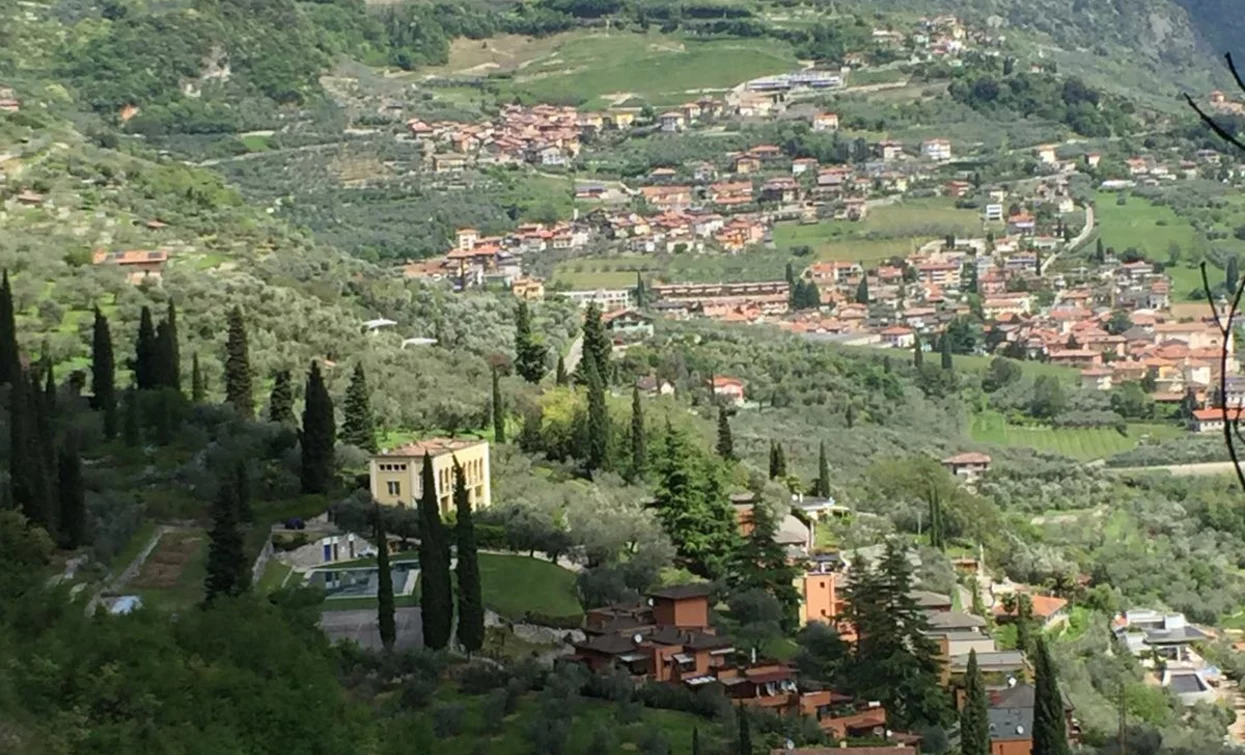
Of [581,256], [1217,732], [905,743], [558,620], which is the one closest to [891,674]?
[905,743]

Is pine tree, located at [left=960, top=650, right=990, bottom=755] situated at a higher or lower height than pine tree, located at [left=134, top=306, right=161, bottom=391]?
lower

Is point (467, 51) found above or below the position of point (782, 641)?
above

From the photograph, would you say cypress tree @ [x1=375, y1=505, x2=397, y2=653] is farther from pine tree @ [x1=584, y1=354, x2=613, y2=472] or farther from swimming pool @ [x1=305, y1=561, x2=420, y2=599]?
pine tree @ [x1=584, y1=354, x2=613, y2=472]

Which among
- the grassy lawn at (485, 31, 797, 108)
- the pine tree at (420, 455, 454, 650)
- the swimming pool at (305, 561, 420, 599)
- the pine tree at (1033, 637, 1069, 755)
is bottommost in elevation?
the pine tree at (1033, 637, 1069, 755)

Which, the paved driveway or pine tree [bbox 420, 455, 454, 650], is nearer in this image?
pine tree [bbox 420, 455, 454, 650]

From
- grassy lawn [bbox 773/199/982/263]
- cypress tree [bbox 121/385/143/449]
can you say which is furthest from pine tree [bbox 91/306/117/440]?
grassy lawn [bbox 773/199/982/263]

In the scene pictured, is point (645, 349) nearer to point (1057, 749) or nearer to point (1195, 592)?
point (1195, 592)

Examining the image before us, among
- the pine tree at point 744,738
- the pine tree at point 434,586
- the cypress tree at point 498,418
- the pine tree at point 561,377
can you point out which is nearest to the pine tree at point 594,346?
the pine tree at point 561,377
